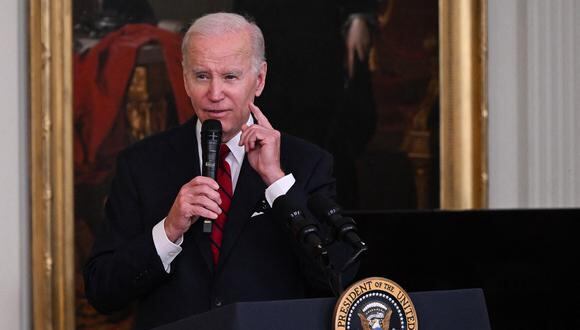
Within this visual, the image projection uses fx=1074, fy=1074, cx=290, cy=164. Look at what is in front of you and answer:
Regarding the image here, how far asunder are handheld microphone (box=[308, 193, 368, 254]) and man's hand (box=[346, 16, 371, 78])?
233 cm

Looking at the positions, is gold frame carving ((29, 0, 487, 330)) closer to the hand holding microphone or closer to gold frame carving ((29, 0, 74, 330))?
gold frame carving ((29, 0, 74, 330))

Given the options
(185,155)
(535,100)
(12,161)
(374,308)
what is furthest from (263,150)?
(535,100)

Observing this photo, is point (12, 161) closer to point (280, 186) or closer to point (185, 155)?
point (185, 155)

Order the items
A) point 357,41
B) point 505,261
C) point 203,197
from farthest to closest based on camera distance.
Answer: point 357,41 < point 505,261 < point 203,197

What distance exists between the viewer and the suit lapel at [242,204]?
3.23 meters

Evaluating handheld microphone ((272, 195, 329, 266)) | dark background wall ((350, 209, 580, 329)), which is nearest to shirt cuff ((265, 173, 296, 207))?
handheld microphone ((272, 195, 329, 266))

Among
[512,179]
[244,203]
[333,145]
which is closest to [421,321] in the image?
[244,203]

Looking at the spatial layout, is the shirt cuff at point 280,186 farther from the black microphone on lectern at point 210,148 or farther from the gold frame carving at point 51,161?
the gold frame carving at point 51,161

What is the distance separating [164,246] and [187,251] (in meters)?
0.13

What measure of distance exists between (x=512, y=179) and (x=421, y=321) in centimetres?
296

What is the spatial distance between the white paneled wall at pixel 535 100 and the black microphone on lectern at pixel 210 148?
2330 mm

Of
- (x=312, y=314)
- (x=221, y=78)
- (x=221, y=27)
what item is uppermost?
(x=221, y=27)

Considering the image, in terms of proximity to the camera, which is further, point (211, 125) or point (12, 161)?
point (12, 161)

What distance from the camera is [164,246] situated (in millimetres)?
3148
